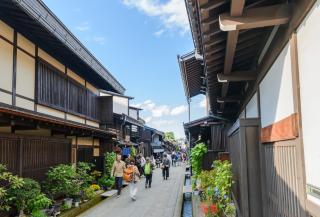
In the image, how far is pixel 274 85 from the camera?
5.45 m

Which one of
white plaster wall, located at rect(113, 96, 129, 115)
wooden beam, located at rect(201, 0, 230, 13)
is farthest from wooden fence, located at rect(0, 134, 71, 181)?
white plaster wall, located at rect(113, 96, 129, 115)

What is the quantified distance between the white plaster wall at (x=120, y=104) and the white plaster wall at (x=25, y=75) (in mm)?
18834

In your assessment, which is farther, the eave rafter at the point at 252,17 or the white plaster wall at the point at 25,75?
the white plaster wall at the point at 25,75

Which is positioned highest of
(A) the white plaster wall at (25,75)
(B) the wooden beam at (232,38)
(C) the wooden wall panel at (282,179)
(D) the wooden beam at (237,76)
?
(A) the white plaster wall at (25,75)

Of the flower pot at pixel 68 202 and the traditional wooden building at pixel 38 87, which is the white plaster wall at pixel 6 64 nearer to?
the traditional wooden building at pixel 38 87

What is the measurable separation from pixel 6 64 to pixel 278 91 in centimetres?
884

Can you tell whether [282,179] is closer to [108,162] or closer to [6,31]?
[6,31]

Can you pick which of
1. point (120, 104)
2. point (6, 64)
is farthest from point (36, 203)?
point (120, 104)

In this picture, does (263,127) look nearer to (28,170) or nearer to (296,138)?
(296,138)

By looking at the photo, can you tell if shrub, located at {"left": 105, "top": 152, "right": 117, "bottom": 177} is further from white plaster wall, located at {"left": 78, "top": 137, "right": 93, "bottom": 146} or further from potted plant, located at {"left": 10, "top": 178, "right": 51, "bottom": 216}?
potted plant, located at {"left": 10, "top": 178, "right": 51, "bottom": 216}

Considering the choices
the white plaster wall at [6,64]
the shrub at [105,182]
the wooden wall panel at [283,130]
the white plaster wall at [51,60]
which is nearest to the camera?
the wooden wall panel at [283,130]

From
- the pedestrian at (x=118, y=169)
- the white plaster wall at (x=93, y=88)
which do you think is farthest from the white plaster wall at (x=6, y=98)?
the white plaster wall at (x=93, y=88)

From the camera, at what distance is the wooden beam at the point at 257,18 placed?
444 centimetres

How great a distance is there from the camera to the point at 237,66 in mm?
8219
